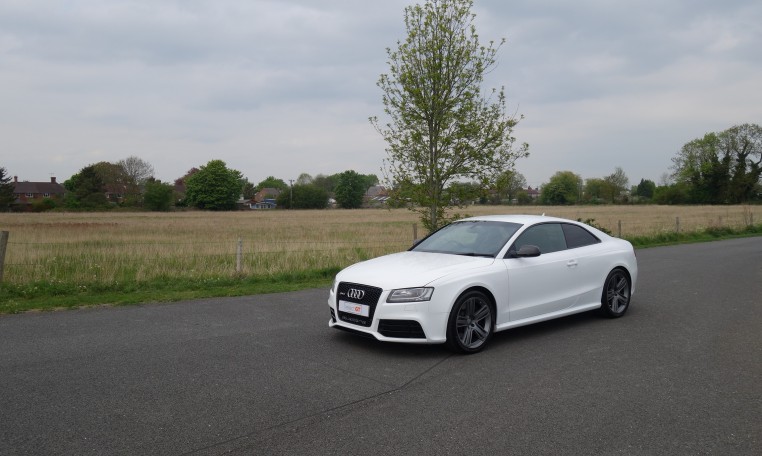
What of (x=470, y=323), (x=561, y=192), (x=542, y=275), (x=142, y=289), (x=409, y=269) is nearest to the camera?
(x=470, y=323)

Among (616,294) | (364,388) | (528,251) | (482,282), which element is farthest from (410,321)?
(616,294)

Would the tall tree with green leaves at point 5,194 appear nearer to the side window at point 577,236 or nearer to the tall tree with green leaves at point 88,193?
the tall tree with green leaves at point 88,193

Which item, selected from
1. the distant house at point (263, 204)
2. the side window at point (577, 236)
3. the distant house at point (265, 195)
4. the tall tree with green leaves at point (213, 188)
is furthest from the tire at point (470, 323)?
the distant house at point (265, 195)

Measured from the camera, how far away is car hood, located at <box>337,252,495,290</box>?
19.9ft

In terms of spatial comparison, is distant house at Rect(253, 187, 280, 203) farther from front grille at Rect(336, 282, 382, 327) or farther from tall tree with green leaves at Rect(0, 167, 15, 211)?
front grille at Rect(336, 282, 382, 327)

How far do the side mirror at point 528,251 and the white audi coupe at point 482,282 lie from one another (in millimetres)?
12

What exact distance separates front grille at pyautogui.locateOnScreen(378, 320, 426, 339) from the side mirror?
1.62 meters

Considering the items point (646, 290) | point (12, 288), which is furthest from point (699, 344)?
point (12, 288)

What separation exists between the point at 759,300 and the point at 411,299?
686 centimetres

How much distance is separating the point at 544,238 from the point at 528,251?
850 mm

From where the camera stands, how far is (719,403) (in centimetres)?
466

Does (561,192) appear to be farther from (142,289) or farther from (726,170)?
(142,289)

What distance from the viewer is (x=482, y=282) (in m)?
6.33

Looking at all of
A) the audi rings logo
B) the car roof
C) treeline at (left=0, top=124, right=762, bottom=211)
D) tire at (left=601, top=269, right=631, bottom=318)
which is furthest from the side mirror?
treeline at (left=0, top=124, right=762, bottom=211)
